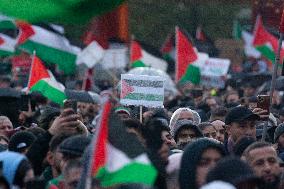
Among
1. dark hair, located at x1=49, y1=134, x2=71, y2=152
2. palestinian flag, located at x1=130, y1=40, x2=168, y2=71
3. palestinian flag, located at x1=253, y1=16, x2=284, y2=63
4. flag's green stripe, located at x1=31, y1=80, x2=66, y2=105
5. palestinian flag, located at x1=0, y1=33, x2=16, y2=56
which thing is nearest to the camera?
dark hair, located at x1=49, y1=134, x2=71, y2=152

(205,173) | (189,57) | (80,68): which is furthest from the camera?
(80,68)

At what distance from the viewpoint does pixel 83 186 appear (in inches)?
275

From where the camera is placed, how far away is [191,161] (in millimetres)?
7879

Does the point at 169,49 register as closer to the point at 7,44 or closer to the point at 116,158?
the point at 7,44

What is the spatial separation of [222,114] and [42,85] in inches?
91.5

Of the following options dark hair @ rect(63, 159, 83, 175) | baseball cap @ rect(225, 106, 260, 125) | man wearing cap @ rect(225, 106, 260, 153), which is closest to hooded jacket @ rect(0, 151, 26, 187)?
dark hair @ rect(63, 159, 83, 175)

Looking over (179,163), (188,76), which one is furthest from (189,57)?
(179,163)

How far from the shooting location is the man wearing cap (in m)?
10.9

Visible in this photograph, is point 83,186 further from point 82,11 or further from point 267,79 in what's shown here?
point 267,79

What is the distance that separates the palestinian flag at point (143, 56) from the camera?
23.0 m

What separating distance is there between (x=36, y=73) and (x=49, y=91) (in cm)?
45

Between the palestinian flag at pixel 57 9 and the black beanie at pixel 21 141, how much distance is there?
36.8 inches

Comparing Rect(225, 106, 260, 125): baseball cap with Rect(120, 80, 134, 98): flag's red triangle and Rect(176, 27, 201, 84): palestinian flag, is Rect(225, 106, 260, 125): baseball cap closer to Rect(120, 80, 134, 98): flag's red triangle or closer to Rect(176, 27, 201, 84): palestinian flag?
Rect(120, 80, 134, 98): flag's red triangle

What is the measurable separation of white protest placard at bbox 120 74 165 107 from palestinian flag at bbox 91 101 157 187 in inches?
213
